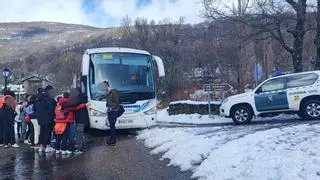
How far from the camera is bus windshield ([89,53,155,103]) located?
17062mm

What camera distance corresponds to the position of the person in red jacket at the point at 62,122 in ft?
41.4

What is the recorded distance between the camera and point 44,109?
1300 centimetres

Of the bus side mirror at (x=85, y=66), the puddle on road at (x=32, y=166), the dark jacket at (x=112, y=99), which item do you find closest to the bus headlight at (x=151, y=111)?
the bus side mirror at (x=85, y=66)

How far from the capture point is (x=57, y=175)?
9.32 meters

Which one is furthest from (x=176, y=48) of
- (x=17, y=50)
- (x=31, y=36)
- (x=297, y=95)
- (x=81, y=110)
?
(x=31, y=36)

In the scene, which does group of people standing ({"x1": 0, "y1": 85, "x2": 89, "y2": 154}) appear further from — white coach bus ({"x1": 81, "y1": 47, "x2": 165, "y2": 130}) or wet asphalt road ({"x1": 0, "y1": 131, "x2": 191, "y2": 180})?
white coach bus ({"x1": 81, "y1": 47, "x2": 165, "y2": 130})

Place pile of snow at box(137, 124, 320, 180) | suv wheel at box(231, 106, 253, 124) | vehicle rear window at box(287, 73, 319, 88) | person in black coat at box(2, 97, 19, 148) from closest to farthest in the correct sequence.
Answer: pile of snow at box(137, 124, 320, 180)
person in black coat at box(2, 97, 19, 148)
vehicle rear window at box(287, 73, 319, 88)
suv wheel at box(231, 106, 253, 124)

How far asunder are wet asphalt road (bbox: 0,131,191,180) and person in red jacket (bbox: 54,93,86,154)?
41 centimetres

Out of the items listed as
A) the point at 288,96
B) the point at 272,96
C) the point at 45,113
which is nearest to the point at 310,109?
the point at 288,96

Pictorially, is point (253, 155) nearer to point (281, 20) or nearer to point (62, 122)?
point (62, 122)

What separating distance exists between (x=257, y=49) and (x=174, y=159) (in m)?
39.6

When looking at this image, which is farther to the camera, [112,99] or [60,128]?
[112,99]

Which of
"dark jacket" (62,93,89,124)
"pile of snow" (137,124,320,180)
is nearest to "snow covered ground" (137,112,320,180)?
"pile of snow" (137,124,320,180)

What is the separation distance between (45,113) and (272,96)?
8.93m
